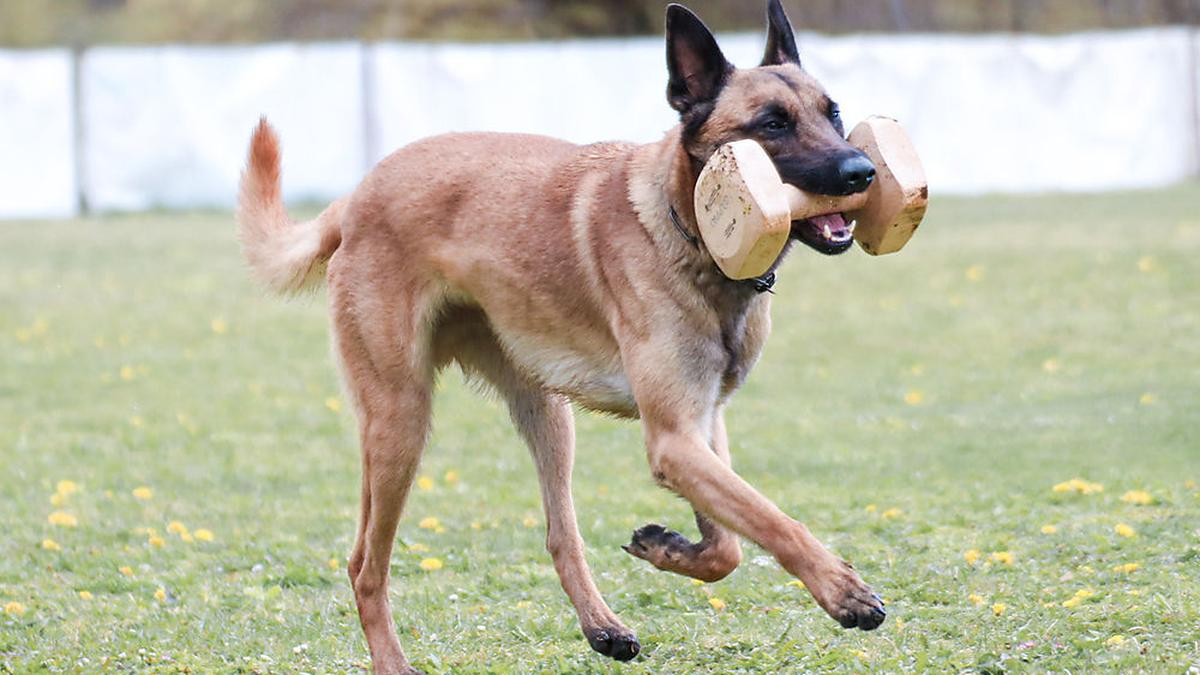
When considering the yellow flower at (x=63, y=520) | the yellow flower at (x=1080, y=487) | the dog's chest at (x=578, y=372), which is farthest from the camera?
the yellow flower at (x=63, y=520)

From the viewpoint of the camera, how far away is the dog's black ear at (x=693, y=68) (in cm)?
544

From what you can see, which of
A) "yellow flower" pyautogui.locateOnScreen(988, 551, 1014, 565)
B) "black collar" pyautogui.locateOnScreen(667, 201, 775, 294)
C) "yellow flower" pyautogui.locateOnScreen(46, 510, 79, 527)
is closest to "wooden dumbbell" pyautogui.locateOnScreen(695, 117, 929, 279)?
"black collar" pyautogui.locateOnScreen(667, 201, 775, 294)

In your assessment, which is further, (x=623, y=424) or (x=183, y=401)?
(x=183, y=401)

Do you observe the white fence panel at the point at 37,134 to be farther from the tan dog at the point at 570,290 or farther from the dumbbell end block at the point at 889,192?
the dumbbell end block at the point at 889,192

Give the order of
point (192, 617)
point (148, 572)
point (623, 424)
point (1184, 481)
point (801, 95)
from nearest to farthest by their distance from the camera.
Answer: point (801, 95) → point (192, 617) → point (148, 572) → point (1184, 481) → point (623, 424)

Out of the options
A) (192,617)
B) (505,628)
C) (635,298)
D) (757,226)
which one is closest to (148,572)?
(192,617)

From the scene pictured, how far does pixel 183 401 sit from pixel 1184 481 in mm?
6854

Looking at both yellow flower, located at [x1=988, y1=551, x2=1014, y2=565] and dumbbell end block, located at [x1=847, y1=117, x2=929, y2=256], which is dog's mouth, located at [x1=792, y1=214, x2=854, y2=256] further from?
yellow flower, located at [x1=988, y1=551, x2=1014, y2=565]

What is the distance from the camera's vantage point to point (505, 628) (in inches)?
253

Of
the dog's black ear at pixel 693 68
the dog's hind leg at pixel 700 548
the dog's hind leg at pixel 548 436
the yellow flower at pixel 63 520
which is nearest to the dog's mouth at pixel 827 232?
the dog's black ear at pixel 693 68

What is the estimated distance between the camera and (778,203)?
16.1ft

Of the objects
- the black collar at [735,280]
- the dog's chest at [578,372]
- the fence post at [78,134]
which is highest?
the black collar at [735,280]

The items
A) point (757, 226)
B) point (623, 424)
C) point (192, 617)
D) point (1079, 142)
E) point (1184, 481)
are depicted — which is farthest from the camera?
point (1079, 142)

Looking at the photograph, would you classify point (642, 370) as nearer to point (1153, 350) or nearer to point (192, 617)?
point (192, 617)
